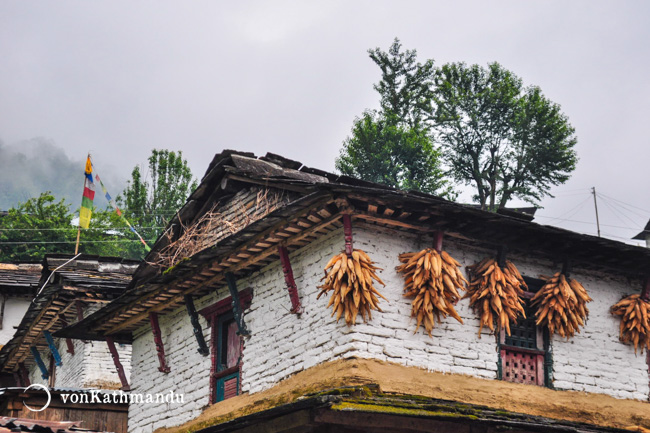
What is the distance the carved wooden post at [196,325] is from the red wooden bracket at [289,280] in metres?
2.79

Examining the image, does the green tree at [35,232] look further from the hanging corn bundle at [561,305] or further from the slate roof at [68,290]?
the hanging corn bundle at [561,305]

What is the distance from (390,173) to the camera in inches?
1506

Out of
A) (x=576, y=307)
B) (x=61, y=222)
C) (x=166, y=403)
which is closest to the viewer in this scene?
(x=576, y=307)

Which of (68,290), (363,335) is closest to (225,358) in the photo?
(363,335)

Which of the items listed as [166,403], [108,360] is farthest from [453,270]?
[108,360]

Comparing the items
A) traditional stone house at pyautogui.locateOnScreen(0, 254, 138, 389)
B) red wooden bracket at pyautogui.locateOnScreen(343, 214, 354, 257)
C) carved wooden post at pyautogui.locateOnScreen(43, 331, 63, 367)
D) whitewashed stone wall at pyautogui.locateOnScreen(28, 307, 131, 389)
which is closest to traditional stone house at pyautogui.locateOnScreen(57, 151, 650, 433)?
red wooden bracket at pyautogui.locateOnScreen(343, 214, 354, 257)

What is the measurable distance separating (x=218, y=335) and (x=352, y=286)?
437 centimetres

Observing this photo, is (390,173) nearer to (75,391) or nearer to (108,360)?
(108,360)

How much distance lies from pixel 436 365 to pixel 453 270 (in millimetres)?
1404

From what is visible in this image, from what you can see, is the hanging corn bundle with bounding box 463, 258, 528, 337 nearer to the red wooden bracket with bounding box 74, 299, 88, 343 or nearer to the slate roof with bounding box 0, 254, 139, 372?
the slate roof with bounding box 0, 254, 139, 372

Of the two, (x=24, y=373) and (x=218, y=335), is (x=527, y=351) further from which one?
(x=24, y=373)

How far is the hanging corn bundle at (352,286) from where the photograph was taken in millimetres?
12078

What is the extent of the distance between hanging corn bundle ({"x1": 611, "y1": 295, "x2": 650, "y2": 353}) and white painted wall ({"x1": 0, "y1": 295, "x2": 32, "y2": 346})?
21.1m

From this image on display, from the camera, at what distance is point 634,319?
1458 centimetres
